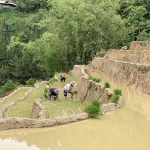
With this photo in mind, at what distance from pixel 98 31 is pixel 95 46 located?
2.22 meters

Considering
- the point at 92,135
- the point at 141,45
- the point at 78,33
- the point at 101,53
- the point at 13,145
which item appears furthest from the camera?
the point at 78,33

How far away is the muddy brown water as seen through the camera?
45.6ft

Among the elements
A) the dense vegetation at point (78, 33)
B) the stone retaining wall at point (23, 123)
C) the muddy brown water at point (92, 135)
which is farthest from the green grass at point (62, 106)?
the dense vegetation at point (78, 33)

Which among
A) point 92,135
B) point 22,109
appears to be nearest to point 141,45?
point 22,109

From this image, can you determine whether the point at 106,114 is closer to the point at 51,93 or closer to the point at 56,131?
the point at 56,131

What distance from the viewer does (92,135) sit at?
49.5ft

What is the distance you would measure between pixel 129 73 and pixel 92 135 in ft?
35.4

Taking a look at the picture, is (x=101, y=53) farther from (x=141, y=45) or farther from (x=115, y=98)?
(x=115, y=98)

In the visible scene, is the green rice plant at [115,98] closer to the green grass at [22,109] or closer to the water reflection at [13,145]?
the green grass at [22,109]

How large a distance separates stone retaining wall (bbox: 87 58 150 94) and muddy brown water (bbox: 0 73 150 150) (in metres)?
4.76

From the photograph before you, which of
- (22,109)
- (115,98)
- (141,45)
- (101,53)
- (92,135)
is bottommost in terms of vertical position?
(22,109)

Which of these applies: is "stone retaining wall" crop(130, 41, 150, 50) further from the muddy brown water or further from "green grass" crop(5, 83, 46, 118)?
the muddy brown water

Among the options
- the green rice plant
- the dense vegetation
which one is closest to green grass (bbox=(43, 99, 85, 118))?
the green rice plant

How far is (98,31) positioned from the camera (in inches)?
1565
